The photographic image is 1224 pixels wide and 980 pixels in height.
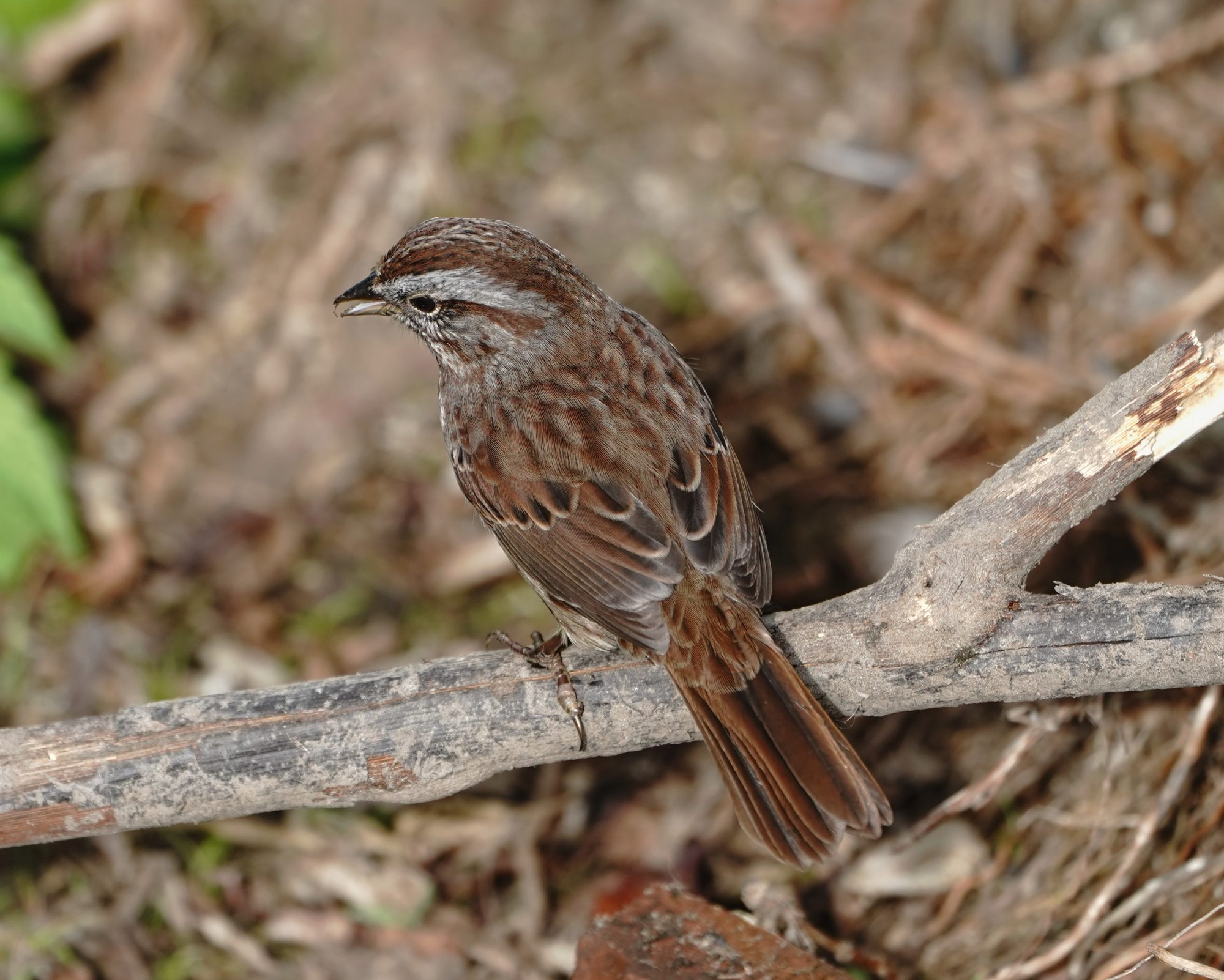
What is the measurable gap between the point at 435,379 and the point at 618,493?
2775mm

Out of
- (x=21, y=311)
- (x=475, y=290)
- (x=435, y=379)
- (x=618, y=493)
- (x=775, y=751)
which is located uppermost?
(x=21, y=311)

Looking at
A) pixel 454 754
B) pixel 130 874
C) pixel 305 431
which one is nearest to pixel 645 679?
pixel 454 754

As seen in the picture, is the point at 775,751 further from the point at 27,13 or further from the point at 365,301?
the point at 27,13

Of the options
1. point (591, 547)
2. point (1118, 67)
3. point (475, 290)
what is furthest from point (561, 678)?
point (1118, 67)

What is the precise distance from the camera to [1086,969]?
147 inches

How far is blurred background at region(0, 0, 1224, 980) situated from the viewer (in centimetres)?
461

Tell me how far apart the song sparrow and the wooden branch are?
24 cm

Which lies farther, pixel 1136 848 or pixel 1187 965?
pixel 1136 848

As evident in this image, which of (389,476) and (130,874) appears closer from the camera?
(130,874)

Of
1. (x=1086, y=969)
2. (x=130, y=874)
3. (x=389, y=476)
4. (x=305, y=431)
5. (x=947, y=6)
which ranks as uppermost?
(x=947, y=6)

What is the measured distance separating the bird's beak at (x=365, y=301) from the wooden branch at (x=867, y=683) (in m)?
1.63

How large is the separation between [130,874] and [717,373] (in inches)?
136

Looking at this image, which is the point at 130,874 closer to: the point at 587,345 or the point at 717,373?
the point at 587,345

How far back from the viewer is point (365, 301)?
472 centimetres
